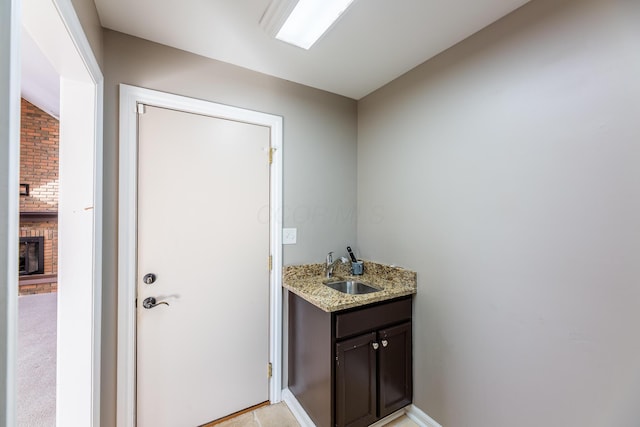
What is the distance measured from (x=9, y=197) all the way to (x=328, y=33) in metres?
1.61

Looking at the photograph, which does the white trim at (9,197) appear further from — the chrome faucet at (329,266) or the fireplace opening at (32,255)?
the fireplace opening at (32,255)

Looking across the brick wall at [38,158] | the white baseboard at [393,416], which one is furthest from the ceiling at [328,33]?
the brick wall at [38,158]

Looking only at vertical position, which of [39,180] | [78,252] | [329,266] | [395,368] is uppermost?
[39,180]

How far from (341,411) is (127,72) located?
243cm

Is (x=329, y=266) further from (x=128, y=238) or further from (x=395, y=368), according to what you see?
(x=128, y=238)

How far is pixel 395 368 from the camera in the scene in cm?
181

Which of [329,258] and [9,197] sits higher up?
[9,197]

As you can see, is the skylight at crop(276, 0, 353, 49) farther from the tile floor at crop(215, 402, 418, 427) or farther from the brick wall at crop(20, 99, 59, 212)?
the brick wall at crop(20, 99, 59, 212)

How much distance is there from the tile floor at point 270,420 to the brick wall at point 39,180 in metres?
4.85

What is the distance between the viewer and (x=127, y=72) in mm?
1601

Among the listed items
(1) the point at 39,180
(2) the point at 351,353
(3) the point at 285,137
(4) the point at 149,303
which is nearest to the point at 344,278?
(2) the point at 351,353

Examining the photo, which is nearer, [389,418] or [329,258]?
[389,418]

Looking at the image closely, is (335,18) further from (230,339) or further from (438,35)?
(230,339)

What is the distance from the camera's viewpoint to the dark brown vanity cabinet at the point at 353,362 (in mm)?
1575
